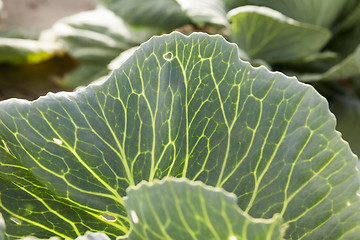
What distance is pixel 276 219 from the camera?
0.46 metres

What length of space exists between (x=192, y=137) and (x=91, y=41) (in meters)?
1.25

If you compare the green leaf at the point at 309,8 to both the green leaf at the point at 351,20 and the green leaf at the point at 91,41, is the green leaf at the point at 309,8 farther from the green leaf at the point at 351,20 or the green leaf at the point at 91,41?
the green leaf at the point at 91,41

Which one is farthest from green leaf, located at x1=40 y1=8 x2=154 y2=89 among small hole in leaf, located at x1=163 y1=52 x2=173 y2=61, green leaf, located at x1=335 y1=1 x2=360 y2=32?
small hole in leaf, located at x1=163 y1=52 x2=173 y2=61

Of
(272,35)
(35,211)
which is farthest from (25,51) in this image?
(35,211)

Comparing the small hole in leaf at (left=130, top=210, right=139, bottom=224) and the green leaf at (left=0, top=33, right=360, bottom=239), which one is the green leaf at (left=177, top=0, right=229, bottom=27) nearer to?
the green leaf at (left=0, top=33, right=360, bottom=239)

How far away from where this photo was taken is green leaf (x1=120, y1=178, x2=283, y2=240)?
1.54ft

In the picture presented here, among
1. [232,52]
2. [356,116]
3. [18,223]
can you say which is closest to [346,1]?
[356,116]

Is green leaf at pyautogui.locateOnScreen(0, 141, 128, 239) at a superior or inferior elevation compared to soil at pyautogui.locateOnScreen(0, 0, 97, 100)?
inferior

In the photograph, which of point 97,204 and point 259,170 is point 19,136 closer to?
point 97,204

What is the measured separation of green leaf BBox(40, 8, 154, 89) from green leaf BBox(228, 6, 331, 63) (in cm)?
51

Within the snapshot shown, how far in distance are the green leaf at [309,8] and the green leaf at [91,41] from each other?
1.89 ft

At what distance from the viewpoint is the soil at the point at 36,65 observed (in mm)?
1881

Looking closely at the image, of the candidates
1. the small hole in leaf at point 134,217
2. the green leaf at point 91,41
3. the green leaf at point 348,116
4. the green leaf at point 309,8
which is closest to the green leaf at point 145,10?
the green leaf at point 91,41

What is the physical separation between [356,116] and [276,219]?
4.01ft
